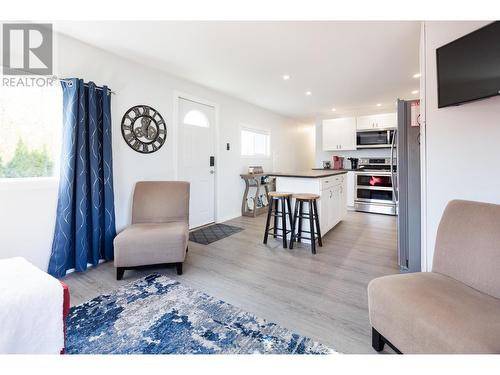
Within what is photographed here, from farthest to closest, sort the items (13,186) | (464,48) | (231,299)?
(13,186) < (231,299) < (464,48)

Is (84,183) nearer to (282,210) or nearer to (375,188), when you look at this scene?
(282,210)

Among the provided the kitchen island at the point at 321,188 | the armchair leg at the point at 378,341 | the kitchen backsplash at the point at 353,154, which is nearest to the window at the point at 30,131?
the kitchen island at the point at 321,188

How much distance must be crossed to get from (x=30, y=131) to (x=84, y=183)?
2.24 ft

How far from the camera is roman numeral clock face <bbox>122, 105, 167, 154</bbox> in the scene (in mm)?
3035

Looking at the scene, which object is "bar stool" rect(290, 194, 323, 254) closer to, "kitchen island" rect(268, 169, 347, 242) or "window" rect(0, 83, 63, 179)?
"kitchen island" rect(268, 169, 347, 242)

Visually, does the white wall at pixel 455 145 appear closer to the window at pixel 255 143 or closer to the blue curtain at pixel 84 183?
the blue curtain at pixel 84 183

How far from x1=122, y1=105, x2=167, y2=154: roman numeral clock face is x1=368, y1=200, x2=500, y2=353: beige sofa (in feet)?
9.87

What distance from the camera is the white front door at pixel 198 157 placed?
380 centimetres

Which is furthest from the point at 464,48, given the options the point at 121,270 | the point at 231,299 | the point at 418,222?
the point at 121,270

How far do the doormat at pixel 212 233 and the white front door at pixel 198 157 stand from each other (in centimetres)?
20

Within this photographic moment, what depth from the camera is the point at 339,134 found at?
5949 millimetres

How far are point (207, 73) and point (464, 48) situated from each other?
2875 millimetres
